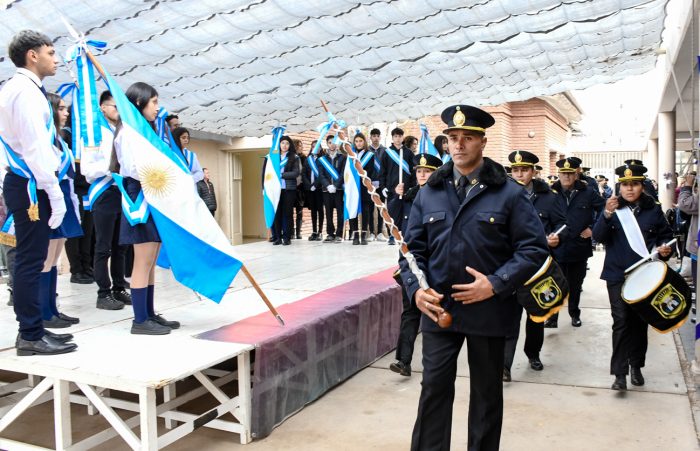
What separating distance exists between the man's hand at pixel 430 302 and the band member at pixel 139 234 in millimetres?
2168

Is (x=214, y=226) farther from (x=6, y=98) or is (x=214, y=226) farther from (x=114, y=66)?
(x=114, y=66)

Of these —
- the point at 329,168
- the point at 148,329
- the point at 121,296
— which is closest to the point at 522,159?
the point at 148,329

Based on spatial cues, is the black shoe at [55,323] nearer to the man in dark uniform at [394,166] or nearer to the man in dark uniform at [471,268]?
the man in dark uniform at [471,268]

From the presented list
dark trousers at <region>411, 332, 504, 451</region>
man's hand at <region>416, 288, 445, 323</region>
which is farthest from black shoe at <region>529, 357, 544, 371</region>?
man's hand at <region>416, 288, 445, 323</region>

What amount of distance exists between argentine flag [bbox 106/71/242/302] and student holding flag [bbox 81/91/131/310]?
2.33ft

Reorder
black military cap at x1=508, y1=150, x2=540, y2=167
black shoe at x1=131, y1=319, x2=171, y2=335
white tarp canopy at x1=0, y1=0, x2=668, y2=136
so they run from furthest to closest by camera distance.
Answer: black military cap at x1=508, y1=150, x2=540, y2=167 → white tarp canopy at x1=0, y1=0, x2=668, y2=136 → black shoe at x1=131, y1=319, x2=171, y2=335

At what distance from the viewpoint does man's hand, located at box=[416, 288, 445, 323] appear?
3039 mm

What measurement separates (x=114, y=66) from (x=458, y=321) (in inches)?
175

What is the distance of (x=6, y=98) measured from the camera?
3.62 m

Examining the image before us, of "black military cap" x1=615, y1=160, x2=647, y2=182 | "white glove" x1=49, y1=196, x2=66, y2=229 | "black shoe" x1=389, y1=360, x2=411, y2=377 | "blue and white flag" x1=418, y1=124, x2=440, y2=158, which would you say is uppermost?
"blue and white flag" x1=418, y1=124, x2=440, y2=158

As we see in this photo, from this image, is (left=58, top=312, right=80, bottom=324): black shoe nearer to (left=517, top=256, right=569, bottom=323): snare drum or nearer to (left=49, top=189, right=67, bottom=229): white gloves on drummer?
(left=49, top=189, right=67, bottom=229): white gloves on drummer

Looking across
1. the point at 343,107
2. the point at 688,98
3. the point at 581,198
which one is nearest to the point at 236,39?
the point at 343,107

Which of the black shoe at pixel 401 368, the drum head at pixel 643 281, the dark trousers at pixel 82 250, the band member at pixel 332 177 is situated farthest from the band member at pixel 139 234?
the band member at pixel 332 177

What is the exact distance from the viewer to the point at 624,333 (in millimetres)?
4980
